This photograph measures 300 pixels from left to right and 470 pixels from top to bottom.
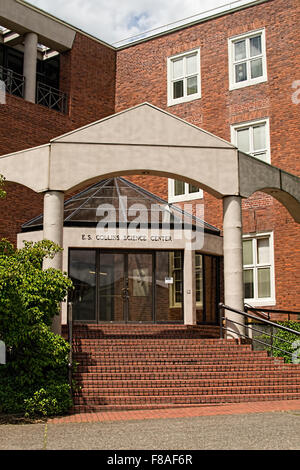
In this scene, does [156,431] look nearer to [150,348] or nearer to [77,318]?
[150,348]

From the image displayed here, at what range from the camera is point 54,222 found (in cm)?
1305

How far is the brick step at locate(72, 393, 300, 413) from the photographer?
10141 mm

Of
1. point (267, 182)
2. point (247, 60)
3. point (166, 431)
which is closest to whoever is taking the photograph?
point (166, 431)

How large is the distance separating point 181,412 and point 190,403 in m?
0.91

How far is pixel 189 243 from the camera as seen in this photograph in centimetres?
1817

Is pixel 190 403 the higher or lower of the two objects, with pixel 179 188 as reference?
lower

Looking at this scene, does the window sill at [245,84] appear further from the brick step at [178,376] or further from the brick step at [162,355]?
the brick step at [178,376]

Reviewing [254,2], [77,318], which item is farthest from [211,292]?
[254,2]

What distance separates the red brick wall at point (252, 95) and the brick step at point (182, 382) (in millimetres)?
7087

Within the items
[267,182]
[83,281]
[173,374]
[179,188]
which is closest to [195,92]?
[179,188]

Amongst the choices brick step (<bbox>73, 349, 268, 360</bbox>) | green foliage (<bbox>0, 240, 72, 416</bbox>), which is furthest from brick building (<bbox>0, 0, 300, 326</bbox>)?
green foliage (<bbox>0, 240, 72, 416</bbox>)

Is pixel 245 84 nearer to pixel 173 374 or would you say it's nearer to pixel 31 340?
pixel 173 374

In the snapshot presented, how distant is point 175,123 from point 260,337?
665cm
